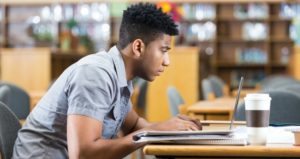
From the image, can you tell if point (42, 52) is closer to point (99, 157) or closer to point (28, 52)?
point (28, 52)

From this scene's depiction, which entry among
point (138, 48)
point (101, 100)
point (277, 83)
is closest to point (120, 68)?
point (138, 48)

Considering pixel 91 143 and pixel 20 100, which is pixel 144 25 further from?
pixel 20 100

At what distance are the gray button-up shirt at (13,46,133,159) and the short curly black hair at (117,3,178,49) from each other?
0.07 meters

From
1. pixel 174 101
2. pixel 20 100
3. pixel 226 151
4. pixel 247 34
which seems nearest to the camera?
pixel 226 151

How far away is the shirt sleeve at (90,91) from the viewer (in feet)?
5.96

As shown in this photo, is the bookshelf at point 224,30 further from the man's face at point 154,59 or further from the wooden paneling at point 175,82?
the man's face at point 154,59

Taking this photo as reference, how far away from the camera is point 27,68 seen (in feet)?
26.5

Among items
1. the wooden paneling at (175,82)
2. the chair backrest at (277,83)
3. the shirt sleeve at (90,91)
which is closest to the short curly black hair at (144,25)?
the shirt sleeve at (90,91)

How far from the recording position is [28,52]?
8.12 meters

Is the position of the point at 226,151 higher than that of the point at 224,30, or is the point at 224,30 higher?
the point at 226,151

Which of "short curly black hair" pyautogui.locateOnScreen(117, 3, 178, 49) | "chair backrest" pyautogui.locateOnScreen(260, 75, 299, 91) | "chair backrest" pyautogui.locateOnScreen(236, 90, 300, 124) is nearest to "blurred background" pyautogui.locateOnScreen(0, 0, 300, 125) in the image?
"chair backrest" pyautogui.locateOnScreen(260, 75, 299, 91)

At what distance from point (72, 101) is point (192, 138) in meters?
0.45

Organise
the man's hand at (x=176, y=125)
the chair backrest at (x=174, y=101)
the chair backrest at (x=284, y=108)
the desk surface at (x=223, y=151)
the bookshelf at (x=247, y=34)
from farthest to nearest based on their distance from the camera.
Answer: the bookshelf at (x=247, y=34) → the chair backrest at (x=174, y=101) → the chair backrest at (x=284, y=108) → the man's hand at (x=176, y=125) → the desk surface at (x=223, y=151)

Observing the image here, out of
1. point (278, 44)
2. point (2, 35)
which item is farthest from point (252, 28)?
point (2, 35)
